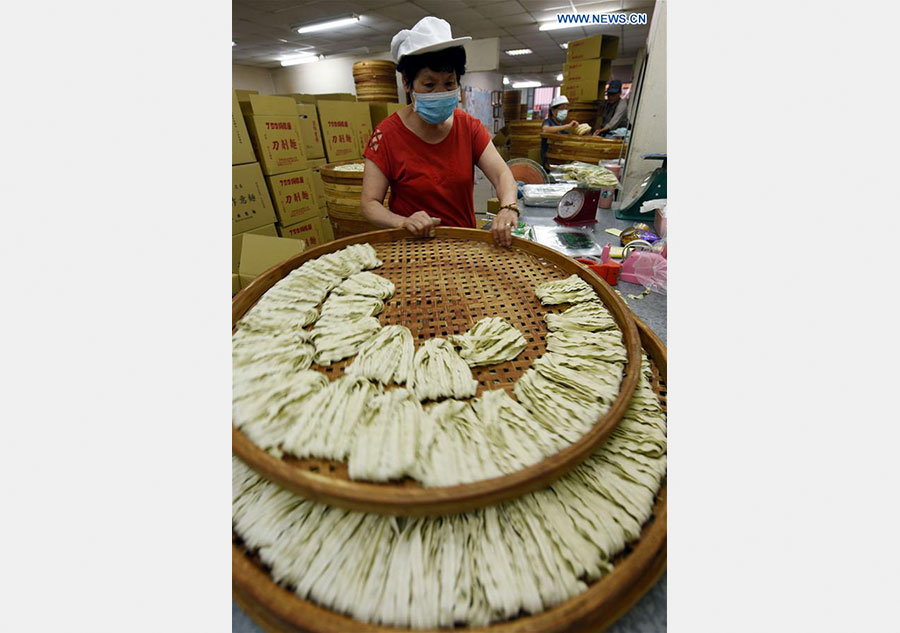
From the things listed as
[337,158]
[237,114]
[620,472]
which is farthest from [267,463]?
[337,158]

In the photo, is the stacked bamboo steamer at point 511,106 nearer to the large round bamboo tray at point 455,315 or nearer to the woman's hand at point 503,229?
the woman's hand at point 503,229

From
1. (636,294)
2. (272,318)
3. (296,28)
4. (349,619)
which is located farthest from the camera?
(296,28)

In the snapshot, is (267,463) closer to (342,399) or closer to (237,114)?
(342,399)

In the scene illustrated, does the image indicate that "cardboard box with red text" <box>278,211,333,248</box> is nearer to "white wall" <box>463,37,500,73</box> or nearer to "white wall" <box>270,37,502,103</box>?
"white wall" <box>463,37,500,73</box>

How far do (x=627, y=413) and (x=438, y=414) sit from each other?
441mm

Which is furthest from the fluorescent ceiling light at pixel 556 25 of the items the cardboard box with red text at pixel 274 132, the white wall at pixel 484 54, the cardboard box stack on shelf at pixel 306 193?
the cardboard box with red text at pixel 274 132

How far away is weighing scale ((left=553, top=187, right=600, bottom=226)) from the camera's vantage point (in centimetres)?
248

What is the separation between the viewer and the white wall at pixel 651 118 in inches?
110

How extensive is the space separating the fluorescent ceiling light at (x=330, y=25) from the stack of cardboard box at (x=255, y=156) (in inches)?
241

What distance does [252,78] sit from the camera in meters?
13.4

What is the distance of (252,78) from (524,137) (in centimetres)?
1212

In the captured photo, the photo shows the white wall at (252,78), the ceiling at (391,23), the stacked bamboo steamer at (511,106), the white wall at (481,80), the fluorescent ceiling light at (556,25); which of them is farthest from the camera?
the white wall at (252,78)

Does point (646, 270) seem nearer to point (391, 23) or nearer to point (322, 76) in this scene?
point (391, 23)

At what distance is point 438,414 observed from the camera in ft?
2.36
